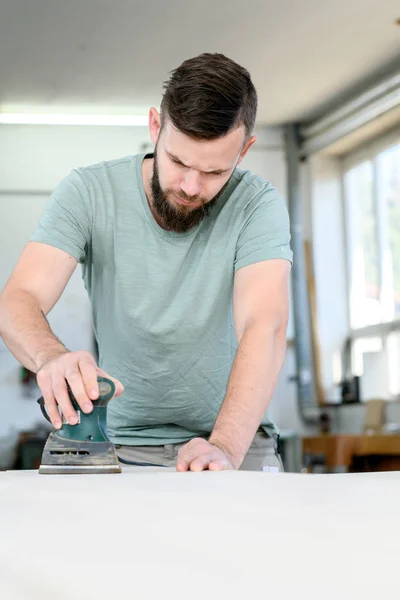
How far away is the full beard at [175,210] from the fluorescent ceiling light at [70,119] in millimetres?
5435

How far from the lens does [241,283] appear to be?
1726 mm

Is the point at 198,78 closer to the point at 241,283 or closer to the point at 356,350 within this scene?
the point at 241,283

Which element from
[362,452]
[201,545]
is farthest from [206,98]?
[362,452]

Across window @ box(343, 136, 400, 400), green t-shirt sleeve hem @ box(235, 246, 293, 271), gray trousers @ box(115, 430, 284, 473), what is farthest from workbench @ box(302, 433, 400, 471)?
green t-shirt sleeve hem @ box(235, 246, 293, 271)

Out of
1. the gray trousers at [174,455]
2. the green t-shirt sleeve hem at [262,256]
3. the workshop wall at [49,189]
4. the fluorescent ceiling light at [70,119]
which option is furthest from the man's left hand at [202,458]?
the fluorescent ceiling light at [70,119]

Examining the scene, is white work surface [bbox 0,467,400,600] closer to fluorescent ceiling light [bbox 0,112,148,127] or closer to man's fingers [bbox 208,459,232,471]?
man's fingers [bbox 208,459,232,471]

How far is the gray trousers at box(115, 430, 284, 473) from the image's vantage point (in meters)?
1.72

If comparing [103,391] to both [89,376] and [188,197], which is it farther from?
[188,197]

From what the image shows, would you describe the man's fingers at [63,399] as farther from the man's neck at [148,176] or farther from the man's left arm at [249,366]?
the man's neck at [148,176]

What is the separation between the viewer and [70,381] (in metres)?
1.18

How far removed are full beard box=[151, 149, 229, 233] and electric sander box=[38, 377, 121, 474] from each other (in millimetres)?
560

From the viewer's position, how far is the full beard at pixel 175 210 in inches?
67.4

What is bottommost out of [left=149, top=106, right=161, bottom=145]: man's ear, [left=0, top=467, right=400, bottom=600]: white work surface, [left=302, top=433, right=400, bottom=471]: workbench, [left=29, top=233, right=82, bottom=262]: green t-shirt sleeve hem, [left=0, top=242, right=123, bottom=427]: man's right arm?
[left=302, top=433, right=400, bottom=471]: workbench

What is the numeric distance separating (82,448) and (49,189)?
5.88 metres
